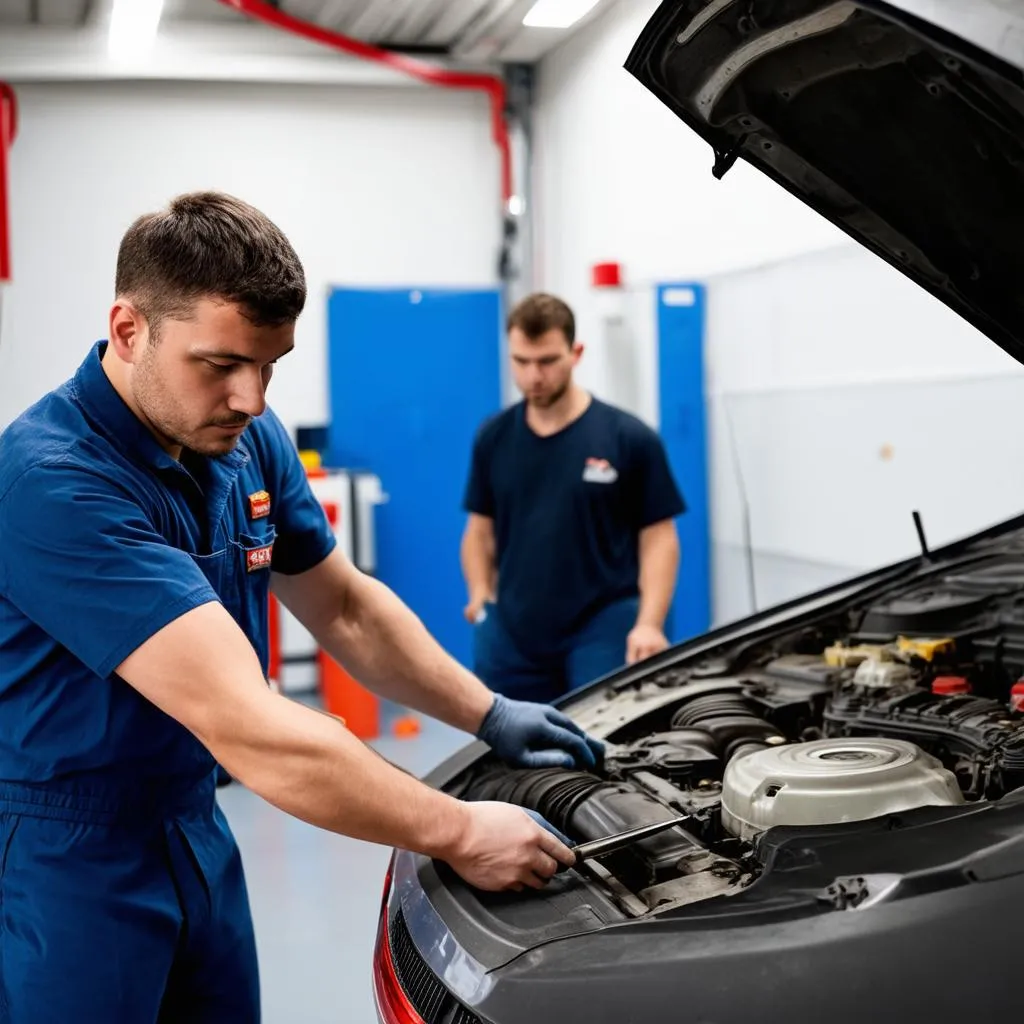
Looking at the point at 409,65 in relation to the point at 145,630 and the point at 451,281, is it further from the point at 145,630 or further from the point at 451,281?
the point at 145,630

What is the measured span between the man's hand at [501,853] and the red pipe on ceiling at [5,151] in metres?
5.47

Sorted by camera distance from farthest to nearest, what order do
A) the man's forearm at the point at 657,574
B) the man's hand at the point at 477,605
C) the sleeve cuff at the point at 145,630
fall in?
the man's hand at the point at 477,605 → the man's forearm at the point at 657,574 → the sleeve cuff at the point at 145,630

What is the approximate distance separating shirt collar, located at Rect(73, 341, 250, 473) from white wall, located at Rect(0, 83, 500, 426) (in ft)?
16.4

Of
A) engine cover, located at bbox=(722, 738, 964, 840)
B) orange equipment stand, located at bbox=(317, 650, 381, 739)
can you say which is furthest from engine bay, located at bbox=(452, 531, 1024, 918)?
orange equipment stand, located at bbox=(317, 650, 381, 739)

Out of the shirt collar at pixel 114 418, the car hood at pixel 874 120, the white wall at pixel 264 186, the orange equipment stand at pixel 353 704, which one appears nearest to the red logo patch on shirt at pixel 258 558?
the shirt collar at pixel 114 418

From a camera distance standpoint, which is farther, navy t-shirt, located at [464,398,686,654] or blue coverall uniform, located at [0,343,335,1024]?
navy t-shirt, located at [464,398,686,654]

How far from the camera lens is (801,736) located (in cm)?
207

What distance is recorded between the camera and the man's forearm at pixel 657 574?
3332mm

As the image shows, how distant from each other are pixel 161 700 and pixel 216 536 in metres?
0.35

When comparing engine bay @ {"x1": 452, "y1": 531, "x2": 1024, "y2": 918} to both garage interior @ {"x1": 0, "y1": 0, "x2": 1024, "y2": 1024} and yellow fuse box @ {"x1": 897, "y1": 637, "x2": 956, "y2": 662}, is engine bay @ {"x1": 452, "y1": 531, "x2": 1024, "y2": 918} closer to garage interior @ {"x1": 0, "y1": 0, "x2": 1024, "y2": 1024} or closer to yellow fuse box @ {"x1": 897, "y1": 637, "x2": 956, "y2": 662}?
yellow fuse box @ {"x1": 897, "y1": 637, "x2": 956, "y2": 662}

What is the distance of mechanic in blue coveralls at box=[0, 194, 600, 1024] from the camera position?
142cm

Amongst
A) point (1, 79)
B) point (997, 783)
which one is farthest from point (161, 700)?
point (1, 79)

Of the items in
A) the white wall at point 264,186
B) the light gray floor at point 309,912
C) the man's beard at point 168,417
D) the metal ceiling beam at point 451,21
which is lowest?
the light gray floor at point 309,912

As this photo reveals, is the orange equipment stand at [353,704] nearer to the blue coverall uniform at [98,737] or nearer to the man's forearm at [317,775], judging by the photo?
the blue coverall uniform at [98,737]
